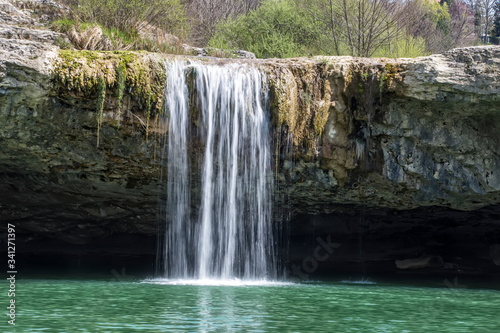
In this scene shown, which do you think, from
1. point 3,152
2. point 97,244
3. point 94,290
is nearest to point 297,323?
point 94,290

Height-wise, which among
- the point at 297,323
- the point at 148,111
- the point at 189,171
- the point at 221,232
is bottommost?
the point at 297,323

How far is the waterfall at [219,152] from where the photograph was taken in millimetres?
13344

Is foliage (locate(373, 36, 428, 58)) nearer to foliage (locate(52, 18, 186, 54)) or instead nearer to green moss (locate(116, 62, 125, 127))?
foliage (locate(52, 18, 186, 54))

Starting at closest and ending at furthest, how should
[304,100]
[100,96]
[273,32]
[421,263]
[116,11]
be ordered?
1. [100,96]
2. [304,100]
3. [116,11]
4. [421,263]
5. [273,32]

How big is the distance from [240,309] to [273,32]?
1463 centimetres

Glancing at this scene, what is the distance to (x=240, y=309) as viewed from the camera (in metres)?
8.16

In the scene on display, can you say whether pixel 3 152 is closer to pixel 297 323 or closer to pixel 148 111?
pixel 148 111

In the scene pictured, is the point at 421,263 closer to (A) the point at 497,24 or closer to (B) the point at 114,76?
(B) the point at 114,76

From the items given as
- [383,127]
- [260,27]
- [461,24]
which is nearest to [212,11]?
[260,27]

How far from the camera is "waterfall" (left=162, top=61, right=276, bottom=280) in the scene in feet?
43.8

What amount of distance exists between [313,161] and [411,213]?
18.2 feet

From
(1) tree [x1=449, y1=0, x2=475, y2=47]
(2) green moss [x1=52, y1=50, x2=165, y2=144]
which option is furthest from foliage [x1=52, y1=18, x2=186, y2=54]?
(1) tree [x1=449, y1=0, x2=475, y2=47]

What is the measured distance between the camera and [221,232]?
1459 cm

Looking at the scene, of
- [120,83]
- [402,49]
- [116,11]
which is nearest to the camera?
[120,83]
